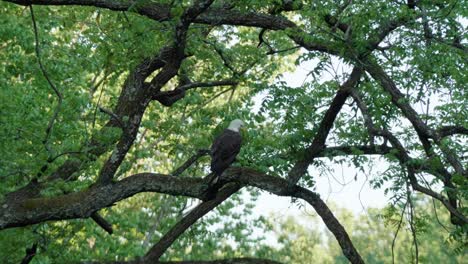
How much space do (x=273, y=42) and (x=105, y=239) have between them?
598 cm

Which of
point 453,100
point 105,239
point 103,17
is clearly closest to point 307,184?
point 453,100

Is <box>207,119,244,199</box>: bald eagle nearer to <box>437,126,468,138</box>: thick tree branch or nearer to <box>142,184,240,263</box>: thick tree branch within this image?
<box>142,184,240,263</box>: thick tree branch

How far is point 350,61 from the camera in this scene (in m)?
9.41

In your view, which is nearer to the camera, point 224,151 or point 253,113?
point 224,151

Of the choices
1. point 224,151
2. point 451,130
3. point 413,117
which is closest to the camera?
point 413,117

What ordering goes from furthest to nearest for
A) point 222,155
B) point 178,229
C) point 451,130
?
point 178,229 < point 451,130 < point 222,155

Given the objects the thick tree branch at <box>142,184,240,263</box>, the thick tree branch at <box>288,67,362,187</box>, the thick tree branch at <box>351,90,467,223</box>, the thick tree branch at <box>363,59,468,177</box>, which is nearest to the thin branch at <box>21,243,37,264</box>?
the thick tree branch at <box>142,184,240,263</box>

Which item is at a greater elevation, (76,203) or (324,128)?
(324,128)

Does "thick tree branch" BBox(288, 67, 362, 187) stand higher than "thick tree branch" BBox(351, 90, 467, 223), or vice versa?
"thick tree branch" BBox(288, 67, 362, 187)

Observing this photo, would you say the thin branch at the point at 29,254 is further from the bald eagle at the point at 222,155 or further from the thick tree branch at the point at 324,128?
the thick tree branch at the point at 324,128

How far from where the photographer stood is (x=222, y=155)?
8.89 meters

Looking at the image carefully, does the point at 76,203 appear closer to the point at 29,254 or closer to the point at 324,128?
the point at 324,128

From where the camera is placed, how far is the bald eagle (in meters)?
8.76

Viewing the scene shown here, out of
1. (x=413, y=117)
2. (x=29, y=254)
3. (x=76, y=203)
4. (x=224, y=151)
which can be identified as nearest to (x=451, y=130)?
(x=413, y=117)
